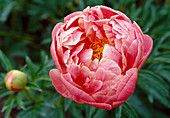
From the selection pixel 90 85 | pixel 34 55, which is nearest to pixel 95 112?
pixel 90 85

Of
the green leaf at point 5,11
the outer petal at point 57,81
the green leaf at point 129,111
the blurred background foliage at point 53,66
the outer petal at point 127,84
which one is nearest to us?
the outer petal at point 127,84

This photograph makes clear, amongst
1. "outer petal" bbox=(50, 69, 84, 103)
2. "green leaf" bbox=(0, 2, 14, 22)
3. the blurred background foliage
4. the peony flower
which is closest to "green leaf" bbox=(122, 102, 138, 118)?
the blurred background foliage

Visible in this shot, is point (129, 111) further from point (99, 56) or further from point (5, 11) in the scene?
point (5, 11)

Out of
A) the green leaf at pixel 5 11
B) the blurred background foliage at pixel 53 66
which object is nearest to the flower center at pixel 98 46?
the blurred background foliage at pixel 53 66

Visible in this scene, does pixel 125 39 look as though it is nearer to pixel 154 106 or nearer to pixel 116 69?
pixel 116 69

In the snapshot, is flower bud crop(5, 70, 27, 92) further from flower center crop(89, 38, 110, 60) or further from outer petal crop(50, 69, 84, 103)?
flower center crop(89, 38, 110, 60)

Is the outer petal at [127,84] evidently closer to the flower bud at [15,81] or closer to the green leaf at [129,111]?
the green leaf at [129,111]
